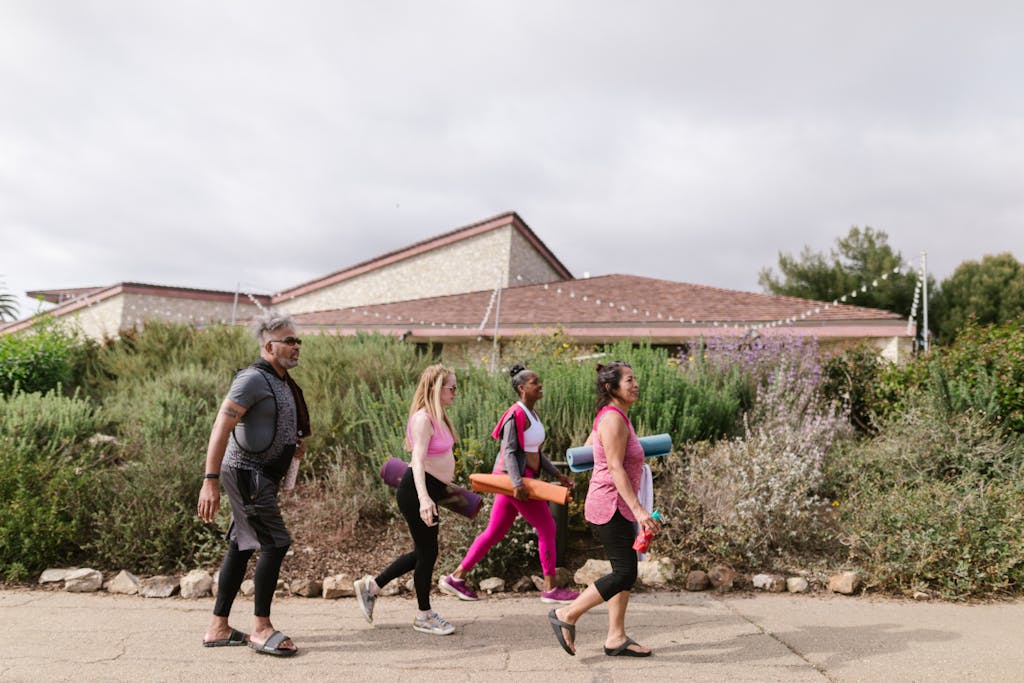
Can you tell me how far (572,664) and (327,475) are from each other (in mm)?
3632

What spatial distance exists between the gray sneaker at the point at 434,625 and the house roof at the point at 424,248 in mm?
16573

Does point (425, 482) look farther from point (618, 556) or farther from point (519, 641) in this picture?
point (618, 556)

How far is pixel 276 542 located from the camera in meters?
4.23

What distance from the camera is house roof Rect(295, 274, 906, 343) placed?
1323 cm

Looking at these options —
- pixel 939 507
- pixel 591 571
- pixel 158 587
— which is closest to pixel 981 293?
pixel 939 507

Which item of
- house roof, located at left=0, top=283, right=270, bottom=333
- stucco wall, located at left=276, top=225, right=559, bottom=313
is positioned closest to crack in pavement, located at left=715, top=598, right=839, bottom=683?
stucco wall, located at left=276, top=225, right=559, bottom=313

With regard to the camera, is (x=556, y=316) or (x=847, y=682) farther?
(x=556, y=316)

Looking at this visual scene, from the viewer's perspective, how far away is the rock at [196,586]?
5.65 metres

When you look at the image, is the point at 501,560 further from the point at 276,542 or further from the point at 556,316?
the point at 556,316

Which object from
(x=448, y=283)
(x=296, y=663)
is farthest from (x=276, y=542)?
(x=448, y=283)

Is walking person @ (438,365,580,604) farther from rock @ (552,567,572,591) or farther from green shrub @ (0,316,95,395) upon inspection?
green shrub @ (0,316,95,395)

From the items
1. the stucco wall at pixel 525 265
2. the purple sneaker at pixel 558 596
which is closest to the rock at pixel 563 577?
the purple sneaker at pixel 558 596

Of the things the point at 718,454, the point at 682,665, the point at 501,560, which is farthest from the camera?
the point at 718,454

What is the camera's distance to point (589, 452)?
4727 mm
